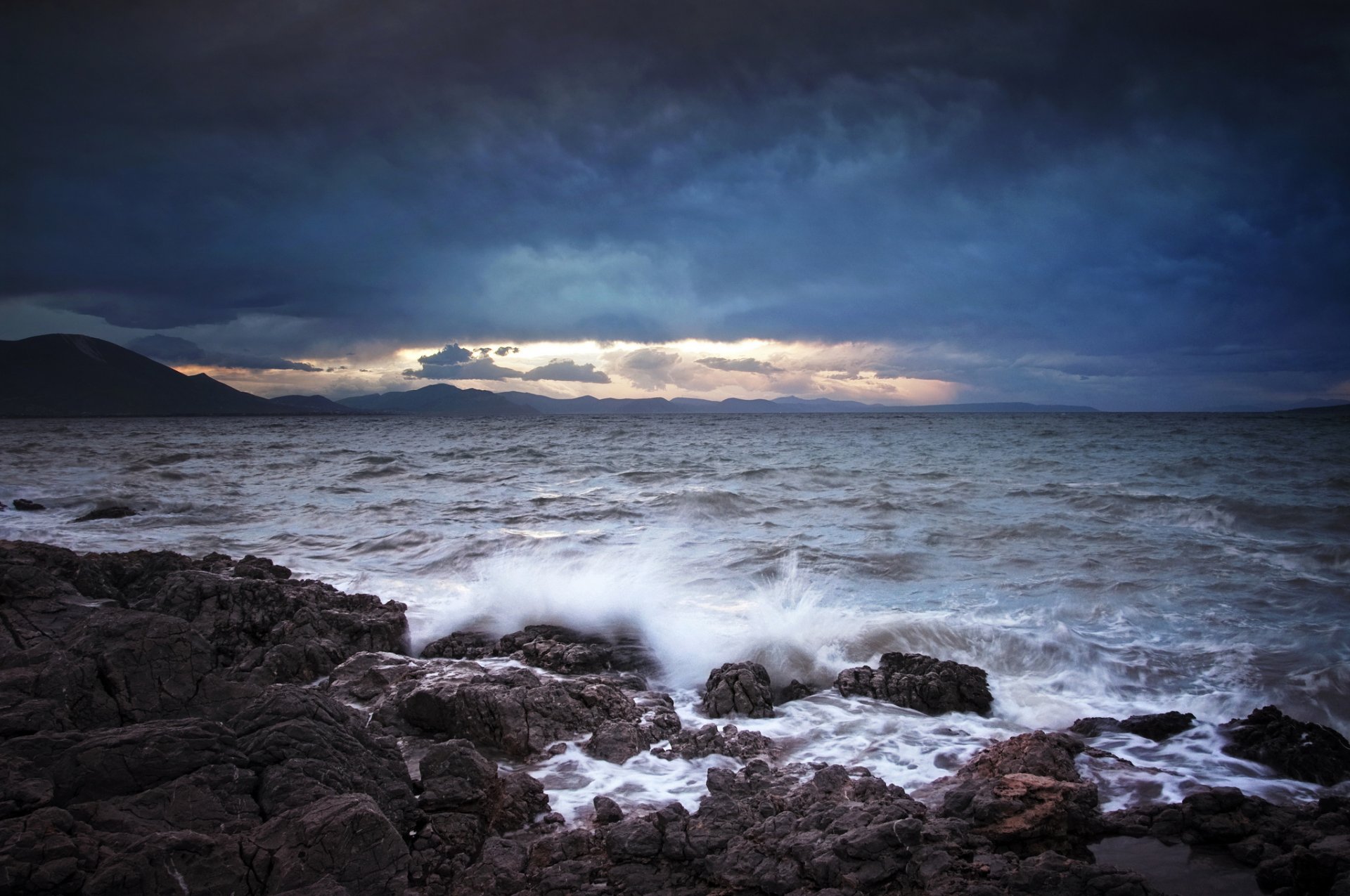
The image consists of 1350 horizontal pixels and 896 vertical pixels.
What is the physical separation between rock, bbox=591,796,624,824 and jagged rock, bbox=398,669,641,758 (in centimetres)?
132

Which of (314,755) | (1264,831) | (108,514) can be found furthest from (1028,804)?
(108,514)

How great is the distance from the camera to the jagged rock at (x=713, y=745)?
6199mm

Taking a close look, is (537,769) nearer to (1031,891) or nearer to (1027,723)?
(1031,891)

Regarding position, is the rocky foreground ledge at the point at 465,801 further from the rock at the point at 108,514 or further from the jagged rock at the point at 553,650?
the rock at the point at 108,514

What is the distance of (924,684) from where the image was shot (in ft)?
24.9

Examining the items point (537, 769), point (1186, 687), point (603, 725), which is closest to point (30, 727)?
point (537, 769)

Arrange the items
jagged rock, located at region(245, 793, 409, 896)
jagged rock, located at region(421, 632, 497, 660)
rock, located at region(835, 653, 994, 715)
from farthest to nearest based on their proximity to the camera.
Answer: jagged rock, located at region(421, 632, 497, 660), rock, located at region(835, 653, 994, 715), jagged rock, located at region(245, 793, 409, 896)

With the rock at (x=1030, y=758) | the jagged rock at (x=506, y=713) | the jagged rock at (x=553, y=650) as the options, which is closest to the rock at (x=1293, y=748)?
the rock at (x=1030, y=758)

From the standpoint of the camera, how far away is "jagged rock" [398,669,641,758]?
629cm

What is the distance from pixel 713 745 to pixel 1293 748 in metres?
5.27

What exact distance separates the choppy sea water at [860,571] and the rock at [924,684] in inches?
7.2

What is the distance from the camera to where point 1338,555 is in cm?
1492

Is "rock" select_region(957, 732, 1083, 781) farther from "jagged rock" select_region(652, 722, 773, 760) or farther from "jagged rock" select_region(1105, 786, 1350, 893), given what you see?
"jagged rock" select_region(652, 722, 773, 760)

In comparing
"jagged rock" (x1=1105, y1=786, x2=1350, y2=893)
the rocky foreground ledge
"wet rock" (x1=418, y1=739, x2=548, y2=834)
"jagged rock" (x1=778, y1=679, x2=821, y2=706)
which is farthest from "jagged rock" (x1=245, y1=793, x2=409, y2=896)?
"jagged rock" (x1=1105, y1=786, x2=1350, y2=893)
